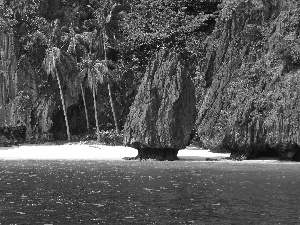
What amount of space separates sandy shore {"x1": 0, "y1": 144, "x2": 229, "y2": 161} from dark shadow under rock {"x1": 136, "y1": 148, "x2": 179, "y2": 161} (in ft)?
5.52

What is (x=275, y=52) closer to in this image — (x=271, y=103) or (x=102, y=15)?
(x=271, y=103)

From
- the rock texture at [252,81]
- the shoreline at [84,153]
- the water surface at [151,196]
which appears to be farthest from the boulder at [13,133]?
the water surface at [151,196]

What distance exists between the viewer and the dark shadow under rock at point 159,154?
48156 millimetres

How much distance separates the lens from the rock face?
152 feet

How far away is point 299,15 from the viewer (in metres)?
50.0

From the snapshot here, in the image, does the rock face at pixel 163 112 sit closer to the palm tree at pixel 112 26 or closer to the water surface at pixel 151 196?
the water surface at pixel 151 196

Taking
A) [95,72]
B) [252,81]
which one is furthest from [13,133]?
[252,81]

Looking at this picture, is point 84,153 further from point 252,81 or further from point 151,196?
point 151,196

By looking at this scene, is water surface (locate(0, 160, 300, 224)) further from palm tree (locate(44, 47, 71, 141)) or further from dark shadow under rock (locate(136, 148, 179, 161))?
palm tree (locate(44, 47, 71, 141))

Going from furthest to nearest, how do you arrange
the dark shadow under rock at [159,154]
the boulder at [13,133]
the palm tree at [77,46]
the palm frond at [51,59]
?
the boulder at [13,133] < the palm tree at [77,46] < the palm frond at [51,59] < the dark shadow under rock at [159,154]

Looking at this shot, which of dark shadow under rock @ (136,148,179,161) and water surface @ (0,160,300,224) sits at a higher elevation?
dark shadow under rock @ (136,148,179,161)

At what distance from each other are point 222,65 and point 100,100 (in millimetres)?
18117

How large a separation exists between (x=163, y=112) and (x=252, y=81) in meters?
8.27

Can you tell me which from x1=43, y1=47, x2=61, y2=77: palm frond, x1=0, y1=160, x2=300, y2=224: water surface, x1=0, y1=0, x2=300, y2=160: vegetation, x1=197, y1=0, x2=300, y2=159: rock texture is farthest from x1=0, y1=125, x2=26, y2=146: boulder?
x1=0, y1=160, x2=300, y2=224: water surface
